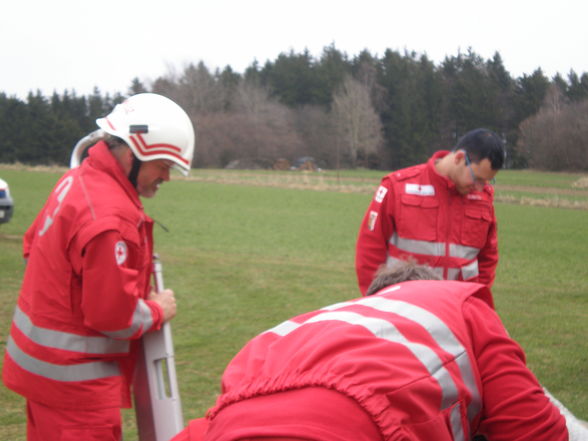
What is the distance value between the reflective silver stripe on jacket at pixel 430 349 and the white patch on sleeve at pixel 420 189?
257 cm

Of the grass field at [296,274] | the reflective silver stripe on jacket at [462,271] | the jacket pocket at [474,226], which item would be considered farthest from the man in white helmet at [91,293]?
the grass field at [296,274]

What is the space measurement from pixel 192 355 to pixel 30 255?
4248mm

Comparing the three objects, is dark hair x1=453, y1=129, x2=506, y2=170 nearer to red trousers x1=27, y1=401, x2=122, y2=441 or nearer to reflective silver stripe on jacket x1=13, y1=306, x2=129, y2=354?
reflective silver stripe on jacket x1=13, y1=306, x2=129, y2=354

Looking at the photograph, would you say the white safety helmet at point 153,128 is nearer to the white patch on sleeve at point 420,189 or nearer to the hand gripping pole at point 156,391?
the hand gripping pole at point 156,391

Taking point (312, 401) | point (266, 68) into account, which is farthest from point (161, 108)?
point (266, 68)

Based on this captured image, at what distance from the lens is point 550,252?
48.5 feet

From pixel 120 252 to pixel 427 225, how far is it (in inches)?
90.9

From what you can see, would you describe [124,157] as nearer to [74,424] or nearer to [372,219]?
[74,424]

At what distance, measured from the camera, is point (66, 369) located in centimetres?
265

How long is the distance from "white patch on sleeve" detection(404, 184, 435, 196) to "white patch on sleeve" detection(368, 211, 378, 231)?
25 centimetres

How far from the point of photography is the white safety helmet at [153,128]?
2826mm

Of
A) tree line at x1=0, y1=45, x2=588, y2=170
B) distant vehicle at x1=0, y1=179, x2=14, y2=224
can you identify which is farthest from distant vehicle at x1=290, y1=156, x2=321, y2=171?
distant vehicle at x1=0, y1=179, x2=14, y2=224

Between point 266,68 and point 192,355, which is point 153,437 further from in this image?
point 266,68

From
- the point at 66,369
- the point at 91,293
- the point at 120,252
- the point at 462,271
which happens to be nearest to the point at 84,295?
the point at 91,293
